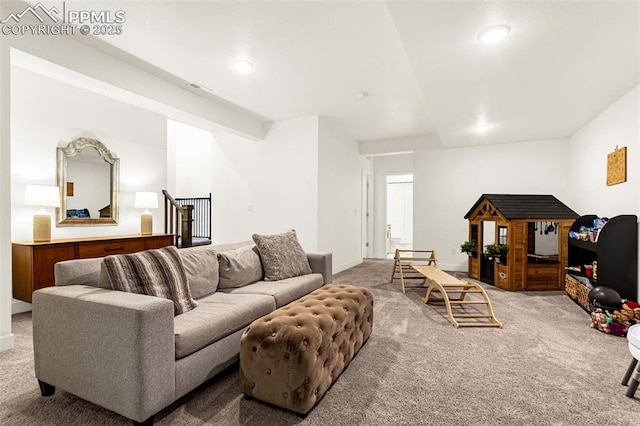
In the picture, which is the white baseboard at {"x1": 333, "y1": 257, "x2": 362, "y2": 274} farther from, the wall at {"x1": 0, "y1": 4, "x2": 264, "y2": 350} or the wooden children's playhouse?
the wall at {"x1": 0, "y1": 4, "x2": 264, "y2": 350}

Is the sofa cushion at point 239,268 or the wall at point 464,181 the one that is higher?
the wall at point 464,181

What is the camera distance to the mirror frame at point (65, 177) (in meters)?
3.72

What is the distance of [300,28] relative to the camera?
99.6 inches

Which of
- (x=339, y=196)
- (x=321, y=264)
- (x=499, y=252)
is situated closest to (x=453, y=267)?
(x=499, y=252)

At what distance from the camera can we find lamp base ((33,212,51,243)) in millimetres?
3291

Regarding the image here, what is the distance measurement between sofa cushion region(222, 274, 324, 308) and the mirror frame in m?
2.62

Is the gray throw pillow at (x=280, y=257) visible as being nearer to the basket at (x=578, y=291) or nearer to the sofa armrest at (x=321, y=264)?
the sofa armrest at (x=321, y=264)

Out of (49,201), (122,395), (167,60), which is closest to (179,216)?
(49,201)

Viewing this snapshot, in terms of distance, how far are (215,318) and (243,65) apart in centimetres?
249

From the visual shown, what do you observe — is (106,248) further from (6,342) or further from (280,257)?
(280,257)

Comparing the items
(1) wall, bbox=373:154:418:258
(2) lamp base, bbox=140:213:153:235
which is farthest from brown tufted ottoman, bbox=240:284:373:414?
(1) wall, bbox=373:154:418:258

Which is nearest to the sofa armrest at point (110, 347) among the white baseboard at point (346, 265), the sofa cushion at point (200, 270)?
the sofa cushion at point (200, 270)

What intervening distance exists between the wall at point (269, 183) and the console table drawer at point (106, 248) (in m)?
1.74

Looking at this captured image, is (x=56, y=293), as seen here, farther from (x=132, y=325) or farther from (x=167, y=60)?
(x=167, y=60)
